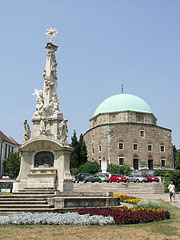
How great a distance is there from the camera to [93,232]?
8602 millimetres

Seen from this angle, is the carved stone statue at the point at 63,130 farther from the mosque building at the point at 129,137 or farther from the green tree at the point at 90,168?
the mosque building at the point at 129,137

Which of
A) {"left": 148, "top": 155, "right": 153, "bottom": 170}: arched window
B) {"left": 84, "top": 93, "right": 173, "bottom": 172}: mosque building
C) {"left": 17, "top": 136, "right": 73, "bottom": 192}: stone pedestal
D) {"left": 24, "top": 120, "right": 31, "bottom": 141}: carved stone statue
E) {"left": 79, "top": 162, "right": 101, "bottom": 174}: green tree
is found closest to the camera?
{"left": 17, "top": 136, "right": 73, "bottom": 192}: stone pedestal

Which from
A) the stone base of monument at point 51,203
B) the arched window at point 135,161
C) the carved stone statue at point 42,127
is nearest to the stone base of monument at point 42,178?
the carved stone statue at point 42,127

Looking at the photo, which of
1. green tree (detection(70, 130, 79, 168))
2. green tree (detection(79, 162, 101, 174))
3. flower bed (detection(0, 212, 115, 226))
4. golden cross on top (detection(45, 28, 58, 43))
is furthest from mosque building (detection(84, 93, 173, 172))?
flower bed (detection(0, 212, 115, 226))

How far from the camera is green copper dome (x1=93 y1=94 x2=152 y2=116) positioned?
68.1 metres

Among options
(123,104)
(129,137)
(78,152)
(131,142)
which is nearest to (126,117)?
(123,104)

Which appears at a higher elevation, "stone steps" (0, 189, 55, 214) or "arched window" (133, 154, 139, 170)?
"arched window" (133, 154, 139, 170)

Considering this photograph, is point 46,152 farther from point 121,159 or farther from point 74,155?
point 121,159

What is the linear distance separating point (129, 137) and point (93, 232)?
5583 centimetres

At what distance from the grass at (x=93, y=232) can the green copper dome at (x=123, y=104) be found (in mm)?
58715

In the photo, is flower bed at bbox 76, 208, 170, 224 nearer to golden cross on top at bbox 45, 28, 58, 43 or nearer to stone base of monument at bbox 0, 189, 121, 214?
stone base of monument at bbox 0, 189, 121, 214

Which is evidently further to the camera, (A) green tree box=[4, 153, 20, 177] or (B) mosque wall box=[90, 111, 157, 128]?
(B) mosque wall box=[90, 111, 157, 128]

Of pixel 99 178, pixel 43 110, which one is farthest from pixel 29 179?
pixel 99 178

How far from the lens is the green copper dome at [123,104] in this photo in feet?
224
